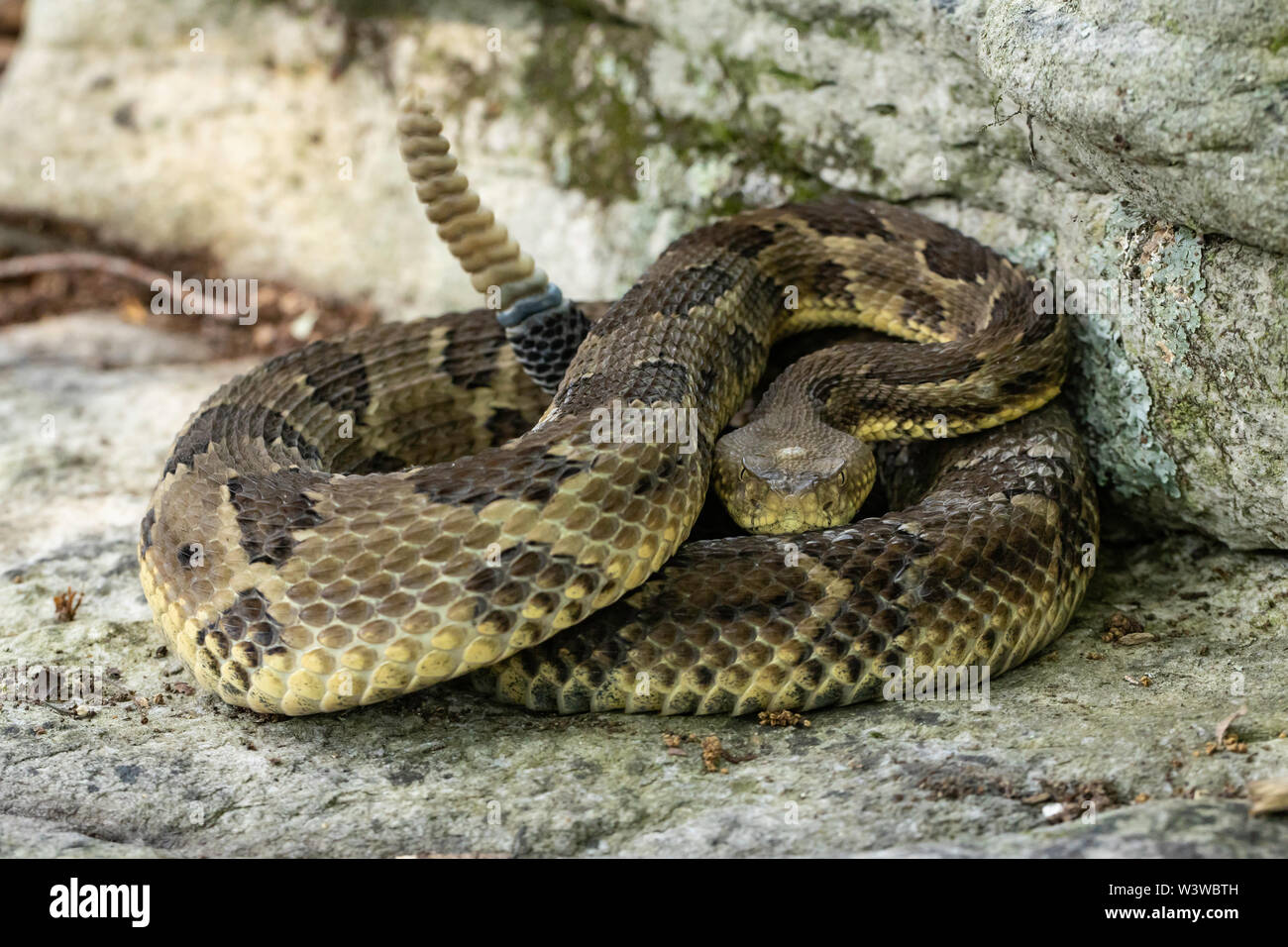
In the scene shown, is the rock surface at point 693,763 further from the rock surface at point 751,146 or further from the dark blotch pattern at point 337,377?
the dark blotch pattern at point 337,377

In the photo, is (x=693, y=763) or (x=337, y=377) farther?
(x=337, y=377)

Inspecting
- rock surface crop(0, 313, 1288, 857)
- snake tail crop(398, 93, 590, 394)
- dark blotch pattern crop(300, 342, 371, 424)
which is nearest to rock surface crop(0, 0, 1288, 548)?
rock surface crop(0, 313, 1288, 857)

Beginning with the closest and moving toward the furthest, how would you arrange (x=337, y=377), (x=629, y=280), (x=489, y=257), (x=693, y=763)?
1. (x=693, y=763)
2. (x=489, y=257)
3. (x=337, y=377)
4. (x=629, y=280)

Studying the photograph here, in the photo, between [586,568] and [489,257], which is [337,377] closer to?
[489,257]

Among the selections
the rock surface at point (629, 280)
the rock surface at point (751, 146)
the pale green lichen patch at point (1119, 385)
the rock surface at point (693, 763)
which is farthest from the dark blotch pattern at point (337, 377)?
the pale green lichen patch at point (1119, 385)

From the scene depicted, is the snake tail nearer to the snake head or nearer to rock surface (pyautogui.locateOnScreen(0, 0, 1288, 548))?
the snake head

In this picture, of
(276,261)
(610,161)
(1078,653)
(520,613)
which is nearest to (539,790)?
(520,613)

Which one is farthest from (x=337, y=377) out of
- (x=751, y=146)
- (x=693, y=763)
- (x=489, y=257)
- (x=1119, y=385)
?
(x=1119, y=385)
